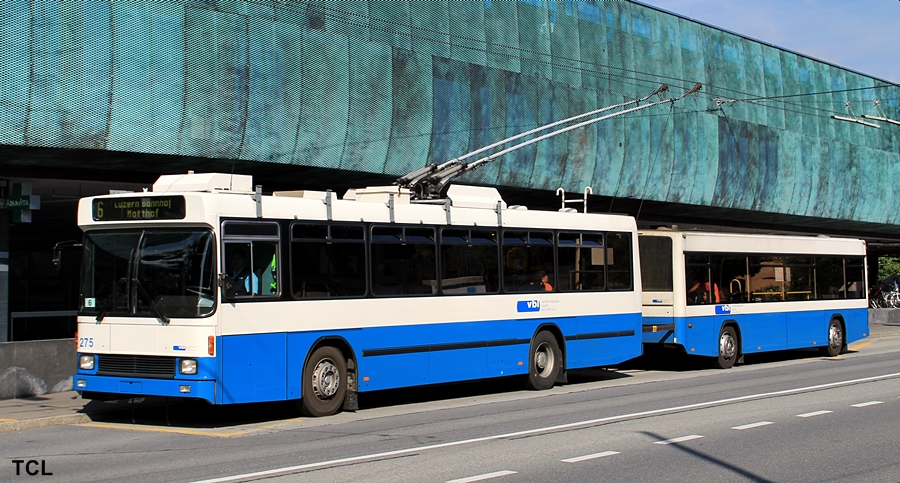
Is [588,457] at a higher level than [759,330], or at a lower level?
lower

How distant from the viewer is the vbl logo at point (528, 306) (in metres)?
16.4

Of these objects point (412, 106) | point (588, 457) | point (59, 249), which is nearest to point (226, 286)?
point (59, 249)

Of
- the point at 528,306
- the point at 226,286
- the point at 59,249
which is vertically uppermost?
the point at 59,249

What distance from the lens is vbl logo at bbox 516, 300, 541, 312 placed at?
644 inches

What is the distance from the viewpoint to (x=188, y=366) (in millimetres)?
11766

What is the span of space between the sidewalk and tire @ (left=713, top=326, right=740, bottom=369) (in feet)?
39.6

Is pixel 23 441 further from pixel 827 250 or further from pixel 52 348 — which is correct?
pixel 827 250

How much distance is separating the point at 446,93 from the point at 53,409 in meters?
13.3

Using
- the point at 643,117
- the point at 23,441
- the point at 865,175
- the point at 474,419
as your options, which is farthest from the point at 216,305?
the point at 865,175

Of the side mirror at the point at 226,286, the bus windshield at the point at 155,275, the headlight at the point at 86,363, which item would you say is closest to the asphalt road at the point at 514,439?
the headlight at the point at 86,363

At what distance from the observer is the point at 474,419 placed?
13047mm

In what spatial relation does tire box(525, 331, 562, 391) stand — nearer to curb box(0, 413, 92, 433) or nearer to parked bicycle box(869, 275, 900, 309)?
curb box(0, 413, 92, 433)

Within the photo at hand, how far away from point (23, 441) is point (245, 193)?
3.90 metres

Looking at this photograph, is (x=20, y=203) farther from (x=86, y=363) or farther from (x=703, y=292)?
(x=703, y=292)
